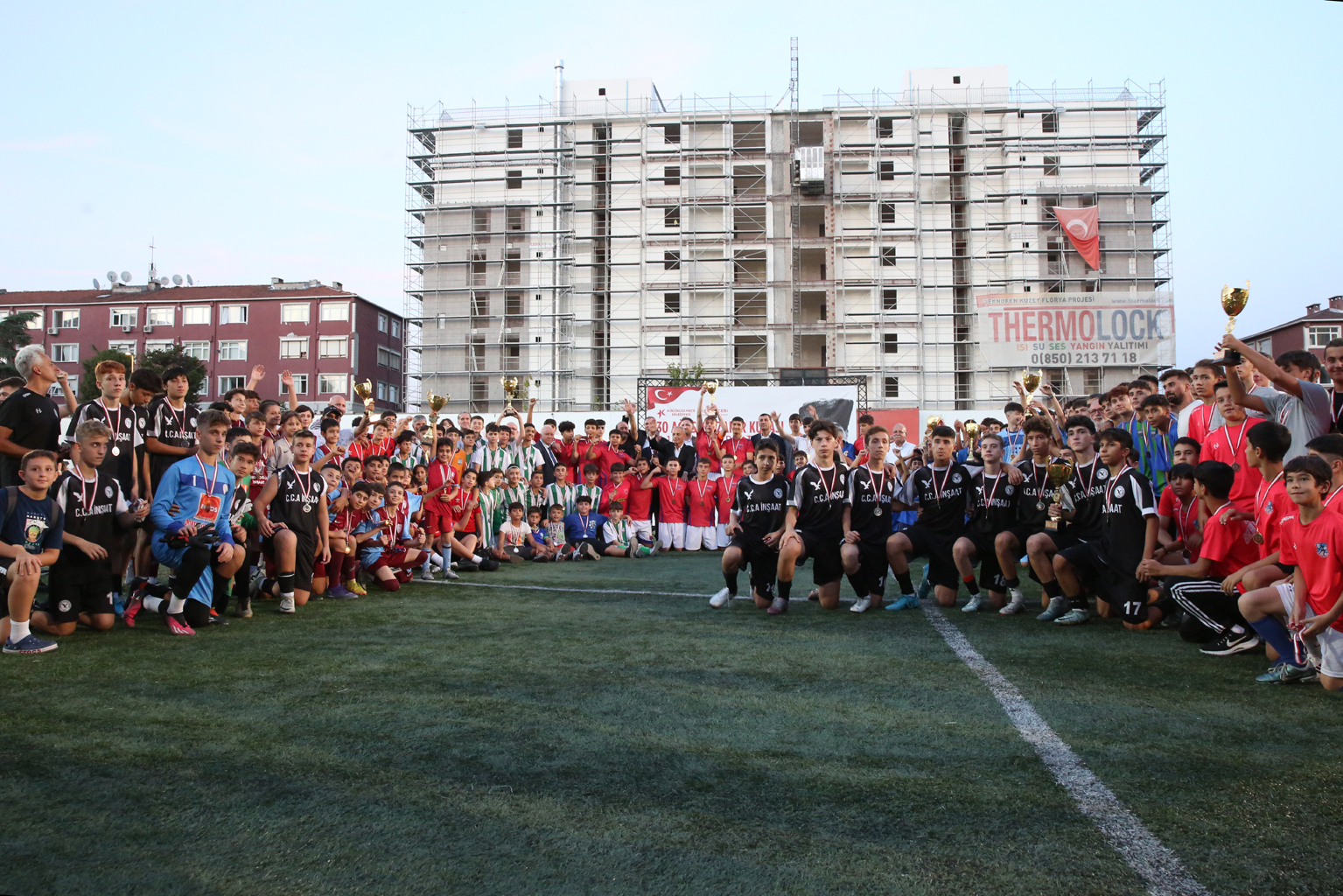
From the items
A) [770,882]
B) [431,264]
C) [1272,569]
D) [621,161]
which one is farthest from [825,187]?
[770,882]

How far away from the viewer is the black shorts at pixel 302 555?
7219mm

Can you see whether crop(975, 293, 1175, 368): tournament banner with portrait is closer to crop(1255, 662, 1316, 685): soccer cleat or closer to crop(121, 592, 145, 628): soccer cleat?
crop(1255, 662, 1316, 685): soccer cleat

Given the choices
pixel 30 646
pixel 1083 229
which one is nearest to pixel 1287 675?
pixel 30 646

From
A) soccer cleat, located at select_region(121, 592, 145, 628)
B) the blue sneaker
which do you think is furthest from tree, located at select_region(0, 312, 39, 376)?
the blue sneaker

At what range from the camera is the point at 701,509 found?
44.8ft

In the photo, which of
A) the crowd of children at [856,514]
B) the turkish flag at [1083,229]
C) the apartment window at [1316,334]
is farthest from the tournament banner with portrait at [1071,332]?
the apartment window at [1316,334]

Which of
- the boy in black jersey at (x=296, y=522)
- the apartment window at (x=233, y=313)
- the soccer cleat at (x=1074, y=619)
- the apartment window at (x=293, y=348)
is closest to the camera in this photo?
the soccer cleat at (x=1074, y=619)

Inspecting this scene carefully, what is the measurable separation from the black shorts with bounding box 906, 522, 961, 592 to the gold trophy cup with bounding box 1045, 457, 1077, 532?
0.84 meters

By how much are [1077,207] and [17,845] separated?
2008 inches

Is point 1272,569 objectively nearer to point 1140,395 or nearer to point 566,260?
point 1140,395

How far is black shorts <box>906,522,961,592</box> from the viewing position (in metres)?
7.50

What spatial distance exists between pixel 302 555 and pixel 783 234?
4246 cm

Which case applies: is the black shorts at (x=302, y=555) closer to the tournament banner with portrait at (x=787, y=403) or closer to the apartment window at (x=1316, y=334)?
the tournament banner with portrait at (x=787, y=403)

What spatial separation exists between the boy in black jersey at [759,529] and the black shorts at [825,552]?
0.89ft
